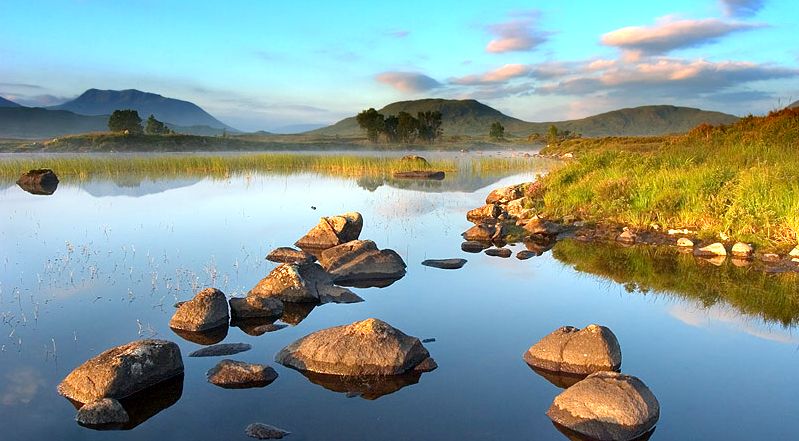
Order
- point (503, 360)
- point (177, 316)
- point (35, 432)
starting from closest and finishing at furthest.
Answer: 1. point (35, 432)
2. point (503, 360)
3. point (177, 316)

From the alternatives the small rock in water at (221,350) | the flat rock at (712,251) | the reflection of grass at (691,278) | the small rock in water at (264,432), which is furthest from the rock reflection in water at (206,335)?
the flat rock at (712,251)

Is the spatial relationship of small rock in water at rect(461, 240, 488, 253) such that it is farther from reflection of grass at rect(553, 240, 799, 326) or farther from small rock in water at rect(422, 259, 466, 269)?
reflection of grass at rect(553, 240, 799, 326)

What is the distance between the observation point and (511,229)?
2155cm

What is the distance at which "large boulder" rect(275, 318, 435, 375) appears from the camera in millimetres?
8648

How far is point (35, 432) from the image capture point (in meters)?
7.07

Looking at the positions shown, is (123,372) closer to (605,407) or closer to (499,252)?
(605,407)

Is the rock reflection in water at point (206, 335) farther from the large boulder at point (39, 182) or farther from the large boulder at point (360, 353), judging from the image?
the large boulder at point (39, 182)

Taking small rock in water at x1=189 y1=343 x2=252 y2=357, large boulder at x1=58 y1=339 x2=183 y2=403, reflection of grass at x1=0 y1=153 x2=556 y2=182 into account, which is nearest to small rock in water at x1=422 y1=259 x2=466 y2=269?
small rock in water at x1=189 y1=343 x2=252 y2=357

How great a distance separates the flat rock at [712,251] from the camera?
53.8ft

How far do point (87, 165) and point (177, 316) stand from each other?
46.9 m

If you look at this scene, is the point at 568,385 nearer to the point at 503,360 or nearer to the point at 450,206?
the point at 503,360

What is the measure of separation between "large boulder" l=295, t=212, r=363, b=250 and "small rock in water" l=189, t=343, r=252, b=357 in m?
8.17

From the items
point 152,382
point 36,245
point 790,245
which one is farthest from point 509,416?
point 36,245

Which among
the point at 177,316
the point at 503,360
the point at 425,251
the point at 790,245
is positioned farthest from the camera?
the point at 425,251
